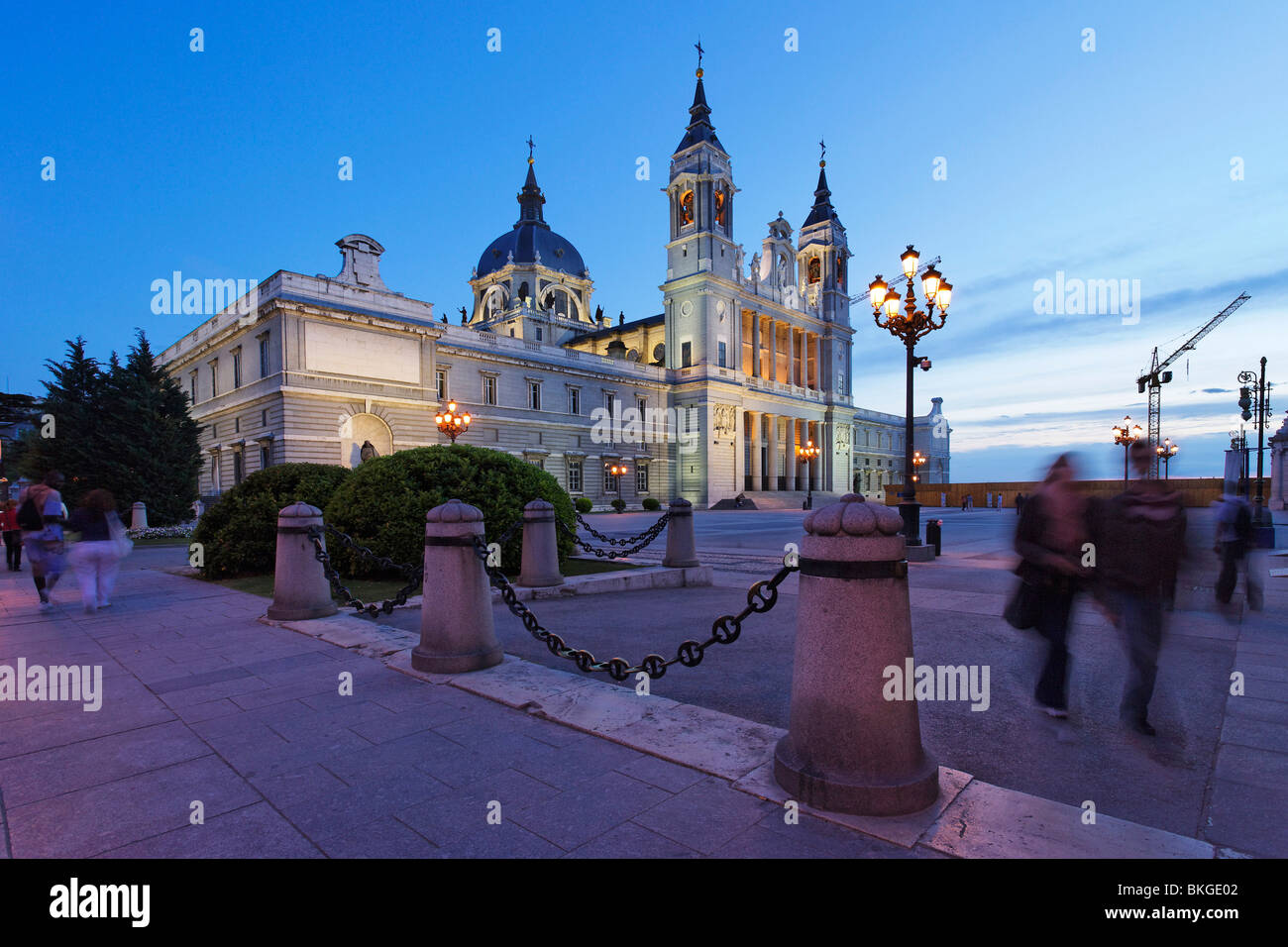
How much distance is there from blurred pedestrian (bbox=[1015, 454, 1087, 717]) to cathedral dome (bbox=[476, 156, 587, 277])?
2810 inches

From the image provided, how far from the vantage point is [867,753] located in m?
2.85

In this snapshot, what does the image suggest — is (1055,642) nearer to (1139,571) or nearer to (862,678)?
(1139,571)

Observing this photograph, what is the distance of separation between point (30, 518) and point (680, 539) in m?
9.71

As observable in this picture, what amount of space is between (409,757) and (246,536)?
10.2 metres

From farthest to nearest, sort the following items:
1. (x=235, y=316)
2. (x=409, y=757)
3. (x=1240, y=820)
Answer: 1. (x=235, y=316)
2. (x=409, y=757)
3. (x=1240, y=820)

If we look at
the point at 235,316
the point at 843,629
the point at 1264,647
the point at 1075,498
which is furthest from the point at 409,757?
the point at 235,316

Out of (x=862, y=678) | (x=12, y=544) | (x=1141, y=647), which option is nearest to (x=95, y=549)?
(x=12, y=544)

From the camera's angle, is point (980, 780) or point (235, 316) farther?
point (235, 316)

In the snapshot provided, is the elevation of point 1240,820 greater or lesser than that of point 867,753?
lesser

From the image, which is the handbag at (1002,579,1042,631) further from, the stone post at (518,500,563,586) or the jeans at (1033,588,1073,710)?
the stone post at (518,500,563,586)

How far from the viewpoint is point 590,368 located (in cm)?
4888

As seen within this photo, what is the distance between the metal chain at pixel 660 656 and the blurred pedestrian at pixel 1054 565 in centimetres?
155

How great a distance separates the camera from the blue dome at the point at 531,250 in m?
71.2
